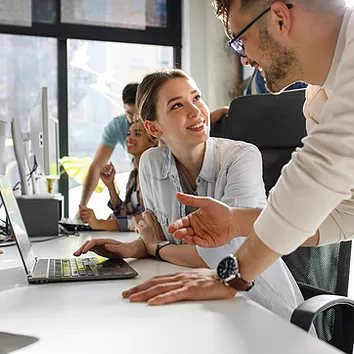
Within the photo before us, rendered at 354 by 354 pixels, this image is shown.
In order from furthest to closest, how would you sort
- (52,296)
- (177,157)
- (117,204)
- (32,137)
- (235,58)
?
(235,58), (117,204), (32,137), (177,157), (52,296)

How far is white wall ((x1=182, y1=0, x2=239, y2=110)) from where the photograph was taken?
4.04m

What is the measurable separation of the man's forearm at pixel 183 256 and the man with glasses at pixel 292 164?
22 cm

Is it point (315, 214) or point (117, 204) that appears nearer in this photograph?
point (315, 214)

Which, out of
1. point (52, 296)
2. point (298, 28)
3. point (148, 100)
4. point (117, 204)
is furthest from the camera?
point (117, 204)

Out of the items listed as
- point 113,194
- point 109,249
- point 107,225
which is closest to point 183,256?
point 109,249

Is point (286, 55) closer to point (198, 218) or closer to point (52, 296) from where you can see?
point (198, 218)

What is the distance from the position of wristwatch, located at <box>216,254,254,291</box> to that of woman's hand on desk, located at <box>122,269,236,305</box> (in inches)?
1.0

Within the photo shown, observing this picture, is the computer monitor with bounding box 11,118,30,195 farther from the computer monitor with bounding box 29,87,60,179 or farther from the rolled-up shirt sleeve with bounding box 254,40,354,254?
the rolled-up shirt sleeve with bounding box 254,40,354,254

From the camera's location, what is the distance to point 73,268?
116 cm

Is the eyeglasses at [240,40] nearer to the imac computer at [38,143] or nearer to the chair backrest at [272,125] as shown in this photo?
the chair backrest at [272,125]

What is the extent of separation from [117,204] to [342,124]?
192cm

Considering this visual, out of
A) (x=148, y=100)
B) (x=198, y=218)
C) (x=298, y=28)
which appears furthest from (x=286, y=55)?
(x=148, y=100)

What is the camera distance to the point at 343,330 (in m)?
0.99

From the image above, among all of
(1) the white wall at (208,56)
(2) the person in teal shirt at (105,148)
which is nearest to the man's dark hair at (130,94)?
(2) the person in teal shirt at (105,148)
